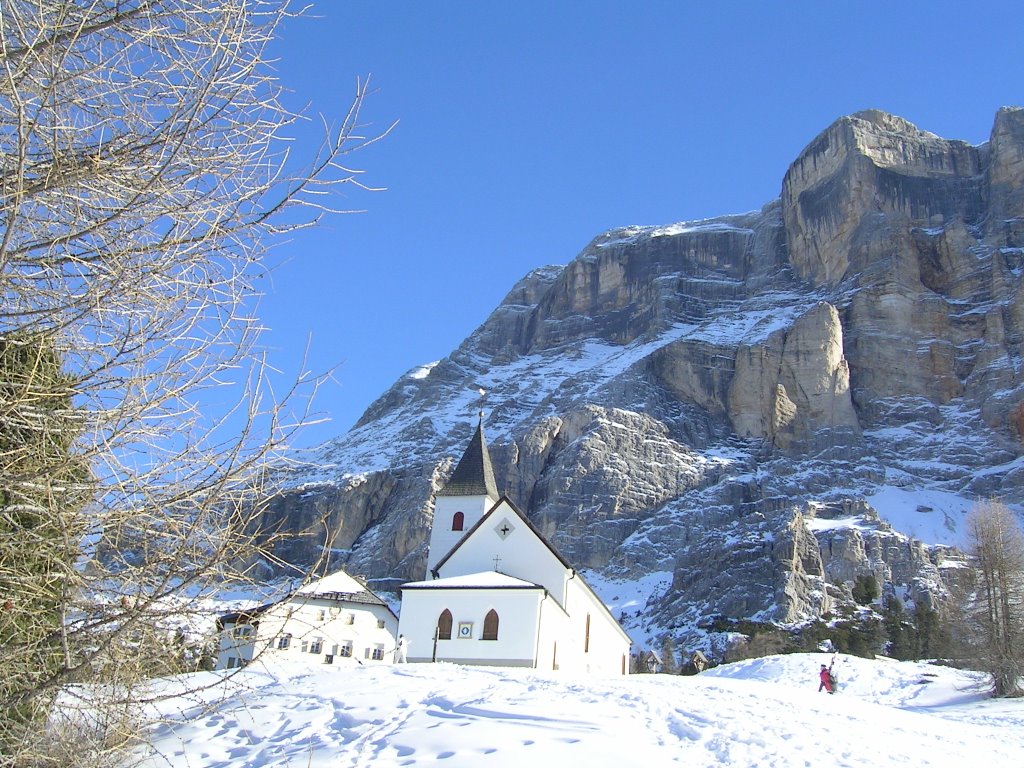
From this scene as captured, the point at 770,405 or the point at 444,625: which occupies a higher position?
the point at 770,405

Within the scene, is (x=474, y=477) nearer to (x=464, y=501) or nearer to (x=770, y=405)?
(x=464, y=501)

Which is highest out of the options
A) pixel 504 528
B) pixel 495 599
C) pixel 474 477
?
pixel 474 477

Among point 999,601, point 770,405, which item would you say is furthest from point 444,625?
point 770,405

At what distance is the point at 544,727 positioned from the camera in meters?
12.4

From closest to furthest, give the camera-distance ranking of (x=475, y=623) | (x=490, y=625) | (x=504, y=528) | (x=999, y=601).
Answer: (x=490, y=625) < (x=475, y=623) < (x=504, y=528) < (x=999, y=601)

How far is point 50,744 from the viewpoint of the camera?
14.9 ft

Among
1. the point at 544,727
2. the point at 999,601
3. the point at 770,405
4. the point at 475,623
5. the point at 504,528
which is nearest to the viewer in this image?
the point at 544,727

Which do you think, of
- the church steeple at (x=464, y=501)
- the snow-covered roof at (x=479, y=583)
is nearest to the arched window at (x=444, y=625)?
the snow-covered roof at (x=479, y=583)

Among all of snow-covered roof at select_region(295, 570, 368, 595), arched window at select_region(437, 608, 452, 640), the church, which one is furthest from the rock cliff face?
arched window at select_region(437, 608, 452, 640)

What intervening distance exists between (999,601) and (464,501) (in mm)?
20493

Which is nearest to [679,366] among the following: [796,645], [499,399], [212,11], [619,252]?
[499,399]

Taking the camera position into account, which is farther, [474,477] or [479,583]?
[474,477]

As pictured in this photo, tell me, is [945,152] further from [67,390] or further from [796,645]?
[67,390]

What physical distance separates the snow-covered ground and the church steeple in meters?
19.7
